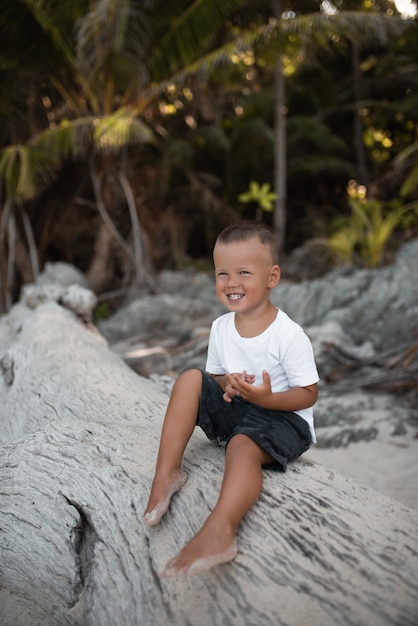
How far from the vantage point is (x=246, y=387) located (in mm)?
1687

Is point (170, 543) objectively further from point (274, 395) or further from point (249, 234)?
point (249, 234)

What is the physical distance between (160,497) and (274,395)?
478 millimetres

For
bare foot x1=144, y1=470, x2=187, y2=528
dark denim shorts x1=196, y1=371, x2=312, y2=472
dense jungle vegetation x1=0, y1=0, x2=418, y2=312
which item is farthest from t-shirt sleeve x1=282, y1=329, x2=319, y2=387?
dense jungle vegetation x1=0, y1=0, x2=418, y2=312

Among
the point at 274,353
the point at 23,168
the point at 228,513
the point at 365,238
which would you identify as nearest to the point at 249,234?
the point at 274,353

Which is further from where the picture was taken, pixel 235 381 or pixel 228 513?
pixel 235 381

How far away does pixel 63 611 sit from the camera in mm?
1659

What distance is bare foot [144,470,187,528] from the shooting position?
160 centimetres

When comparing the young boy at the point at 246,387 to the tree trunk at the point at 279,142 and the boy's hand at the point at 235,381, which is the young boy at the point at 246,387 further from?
the tree trunk at the point at 279,142

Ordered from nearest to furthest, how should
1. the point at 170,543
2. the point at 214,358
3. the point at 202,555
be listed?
the point at 202,555 → the point at 170,543 → the point at 214,358

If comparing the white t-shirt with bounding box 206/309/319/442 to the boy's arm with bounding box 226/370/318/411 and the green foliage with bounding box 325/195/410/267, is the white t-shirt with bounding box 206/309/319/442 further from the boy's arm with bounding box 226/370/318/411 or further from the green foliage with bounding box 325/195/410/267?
the green foliage with bounding box 325/195/410/267

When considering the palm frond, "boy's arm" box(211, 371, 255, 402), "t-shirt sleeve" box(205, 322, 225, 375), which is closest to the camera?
"boy's arm" box(211, 371, 255, 402)

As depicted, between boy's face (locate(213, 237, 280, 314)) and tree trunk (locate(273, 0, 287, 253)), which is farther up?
tree trunk (locate(273, 0, 287, 253))

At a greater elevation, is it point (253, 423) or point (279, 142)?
point (279, 142)

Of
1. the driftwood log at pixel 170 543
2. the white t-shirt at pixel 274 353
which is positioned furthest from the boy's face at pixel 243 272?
the driftwood log at pixel 170 543
